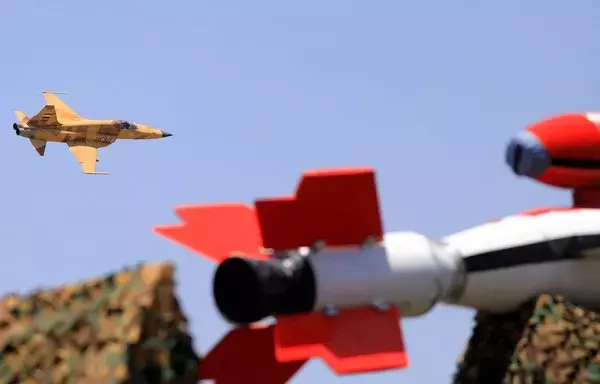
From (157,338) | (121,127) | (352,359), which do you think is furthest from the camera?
(121,127)

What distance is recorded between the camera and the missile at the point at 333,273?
8.67 metres

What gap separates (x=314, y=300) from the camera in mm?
8719

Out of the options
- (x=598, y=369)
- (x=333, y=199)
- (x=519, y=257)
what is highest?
(x=333, y=199)

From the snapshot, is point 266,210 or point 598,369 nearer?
point 266,210

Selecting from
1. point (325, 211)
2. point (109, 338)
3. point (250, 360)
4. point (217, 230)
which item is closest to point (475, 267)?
point (325, 211)

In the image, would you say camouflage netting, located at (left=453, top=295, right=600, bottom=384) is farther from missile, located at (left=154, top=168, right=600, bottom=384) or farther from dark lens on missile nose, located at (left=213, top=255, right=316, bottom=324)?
dark lens on missile nose, located at (left=213, top=255, right=316, bottom=324)

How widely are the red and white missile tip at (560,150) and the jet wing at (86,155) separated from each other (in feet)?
60.0

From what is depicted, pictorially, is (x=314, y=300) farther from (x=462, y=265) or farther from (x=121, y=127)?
(x=121, y=127)

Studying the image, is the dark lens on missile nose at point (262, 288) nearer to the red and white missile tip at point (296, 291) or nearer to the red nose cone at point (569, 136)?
the red and white missile tip at point (296, 291)

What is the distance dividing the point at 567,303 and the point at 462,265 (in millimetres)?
999

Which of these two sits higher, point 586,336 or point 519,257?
point 519,257

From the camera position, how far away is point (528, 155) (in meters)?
10.4

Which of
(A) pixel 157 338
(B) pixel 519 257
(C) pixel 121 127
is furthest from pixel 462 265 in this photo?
(C) pixel 121 127

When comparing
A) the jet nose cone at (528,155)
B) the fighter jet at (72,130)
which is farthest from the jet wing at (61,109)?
the jet nose cone at (528,155)
